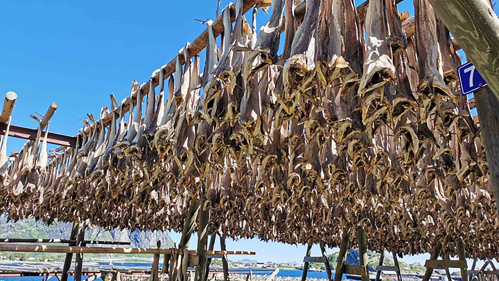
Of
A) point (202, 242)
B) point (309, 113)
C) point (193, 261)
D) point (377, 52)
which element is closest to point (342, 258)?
point (202, 242)

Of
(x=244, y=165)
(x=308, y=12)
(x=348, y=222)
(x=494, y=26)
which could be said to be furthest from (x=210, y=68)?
(x=348, y=222)

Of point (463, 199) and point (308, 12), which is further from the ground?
point (308, 12)

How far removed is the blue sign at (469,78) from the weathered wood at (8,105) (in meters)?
4.87

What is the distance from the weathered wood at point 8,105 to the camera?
171 inches

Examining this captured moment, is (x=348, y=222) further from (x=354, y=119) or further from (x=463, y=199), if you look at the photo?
(x=354, y=119)

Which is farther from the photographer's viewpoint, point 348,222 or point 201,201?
point 348,222

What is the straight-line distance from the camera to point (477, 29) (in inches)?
29.9

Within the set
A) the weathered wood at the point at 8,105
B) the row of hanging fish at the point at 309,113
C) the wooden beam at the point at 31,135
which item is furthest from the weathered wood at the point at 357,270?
the weathered wood at the point at 8,105

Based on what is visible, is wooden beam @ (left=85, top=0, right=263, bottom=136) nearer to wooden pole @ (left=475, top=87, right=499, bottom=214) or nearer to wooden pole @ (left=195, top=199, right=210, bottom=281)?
wooden pole @ (left=475, top=87, right=499, bottom=214)

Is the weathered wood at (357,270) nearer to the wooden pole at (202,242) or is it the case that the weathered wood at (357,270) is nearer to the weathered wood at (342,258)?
the weathered wood at (342,258)

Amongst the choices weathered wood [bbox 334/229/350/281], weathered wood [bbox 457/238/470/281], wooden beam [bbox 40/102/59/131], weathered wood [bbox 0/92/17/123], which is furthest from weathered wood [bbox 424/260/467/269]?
weathered wood [bbox 0/92/17/123]

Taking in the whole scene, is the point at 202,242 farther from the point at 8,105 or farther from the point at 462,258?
the point at 462,258

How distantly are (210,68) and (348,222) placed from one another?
6.14 metres

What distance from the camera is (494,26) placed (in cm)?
74
